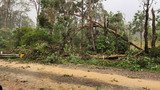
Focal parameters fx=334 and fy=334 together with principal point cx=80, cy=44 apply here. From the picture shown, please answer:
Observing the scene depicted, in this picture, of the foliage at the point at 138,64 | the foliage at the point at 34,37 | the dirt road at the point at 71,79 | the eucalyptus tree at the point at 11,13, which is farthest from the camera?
the eucalyptus tree at the point at 11,13

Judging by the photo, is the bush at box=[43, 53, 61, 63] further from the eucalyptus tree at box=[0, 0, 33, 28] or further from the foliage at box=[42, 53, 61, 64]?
the eucalyptus tree at box=[0, 0, 33, 28]

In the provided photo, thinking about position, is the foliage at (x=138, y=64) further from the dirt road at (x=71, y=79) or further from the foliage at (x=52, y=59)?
the foliage at (x=52, y=59)

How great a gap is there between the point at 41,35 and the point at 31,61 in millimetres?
6359

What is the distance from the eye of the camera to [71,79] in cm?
1505

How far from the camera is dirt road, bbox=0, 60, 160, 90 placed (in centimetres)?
1331

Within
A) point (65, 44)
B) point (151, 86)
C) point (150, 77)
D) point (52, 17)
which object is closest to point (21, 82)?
point (151, 86)

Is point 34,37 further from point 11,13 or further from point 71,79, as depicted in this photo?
point 11,13

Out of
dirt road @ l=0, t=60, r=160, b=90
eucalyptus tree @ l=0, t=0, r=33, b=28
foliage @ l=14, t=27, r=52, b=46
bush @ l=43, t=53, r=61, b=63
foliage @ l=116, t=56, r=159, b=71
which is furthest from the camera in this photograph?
eucalyptus tree @ l=0, t=0, r=33, b=28

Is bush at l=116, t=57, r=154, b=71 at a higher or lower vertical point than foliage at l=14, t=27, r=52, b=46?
lower

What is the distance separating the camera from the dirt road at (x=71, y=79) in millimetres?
13312

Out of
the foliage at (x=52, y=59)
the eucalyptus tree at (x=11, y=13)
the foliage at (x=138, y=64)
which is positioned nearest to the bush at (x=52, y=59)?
the foliage at (x=52, y=59)

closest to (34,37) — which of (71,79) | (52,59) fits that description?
(52,59)

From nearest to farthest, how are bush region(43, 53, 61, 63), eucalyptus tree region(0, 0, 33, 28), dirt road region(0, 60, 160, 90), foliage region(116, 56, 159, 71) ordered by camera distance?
dirt road region(0, 60, 160, 90), foliage region(116, 56, 159, 71), bush region(43, 53, 61, 63), eucalyptus tree region(0, 0, 33, 28)

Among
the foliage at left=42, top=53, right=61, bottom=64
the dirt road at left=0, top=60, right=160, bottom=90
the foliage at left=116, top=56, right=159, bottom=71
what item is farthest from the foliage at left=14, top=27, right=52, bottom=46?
the foliage at left=116, top=56, right=159, bottom=71
